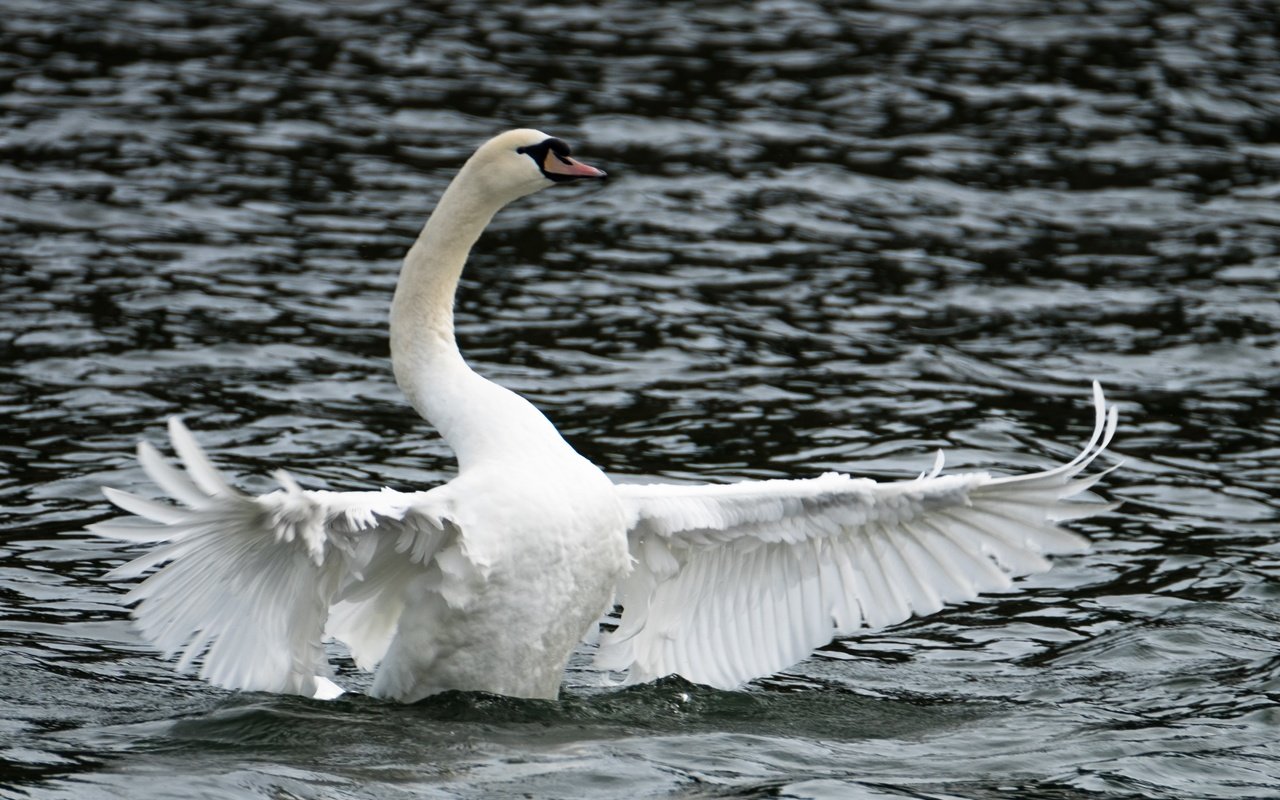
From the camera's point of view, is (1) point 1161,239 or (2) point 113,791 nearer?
(2) point 113,791

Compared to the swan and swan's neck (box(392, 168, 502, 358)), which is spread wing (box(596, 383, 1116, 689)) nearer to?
the swan

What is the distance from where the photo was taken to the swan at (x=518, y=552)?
679 cm

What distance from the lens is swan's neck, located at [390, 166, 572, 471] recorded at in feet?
24.5

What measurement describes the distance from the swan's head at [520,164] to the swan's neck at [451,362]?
→ 0.19ft

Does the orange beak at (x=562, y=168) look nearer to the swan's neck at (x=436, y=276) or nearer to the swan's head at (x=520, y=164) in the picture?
the swan's head at (x=520, y=164)

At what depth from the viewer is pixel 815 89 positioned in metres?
18.5

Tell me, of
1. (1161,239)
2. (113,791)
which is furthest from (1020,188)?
(113,791)

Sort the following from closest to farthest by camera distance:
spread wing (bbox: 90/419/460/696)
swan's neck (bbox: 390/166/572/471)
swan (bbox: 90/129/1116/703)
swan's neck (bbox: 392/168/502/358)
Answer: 1. spread wing (bbox: 90/419/460/696)
2. swan (bbox: 90/129/1116/703)
3. swan's neck (bbox: 390/166/572/471)
4. swan's neck (bbox: 392/168/502/358)

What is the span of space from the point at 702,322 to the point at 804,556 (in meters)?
5.54

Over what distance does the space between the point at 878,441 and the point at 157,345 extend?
15.2ft

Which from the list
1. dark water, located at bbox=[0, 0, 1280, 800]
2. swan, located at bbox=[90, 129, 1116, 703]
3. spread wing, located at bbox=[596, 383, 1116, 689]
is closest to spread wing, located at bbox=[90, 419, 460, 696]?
swan, located at bbox=[90, 129, 1116, 703]

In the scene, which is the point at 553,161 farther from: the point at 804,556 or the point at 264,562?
the point at 264,562

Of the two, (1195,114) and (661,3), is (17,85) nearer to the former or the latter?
(661,3)

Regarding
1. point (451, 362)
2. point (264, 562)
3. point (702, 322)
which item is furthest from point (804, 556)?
point (702, 322)
